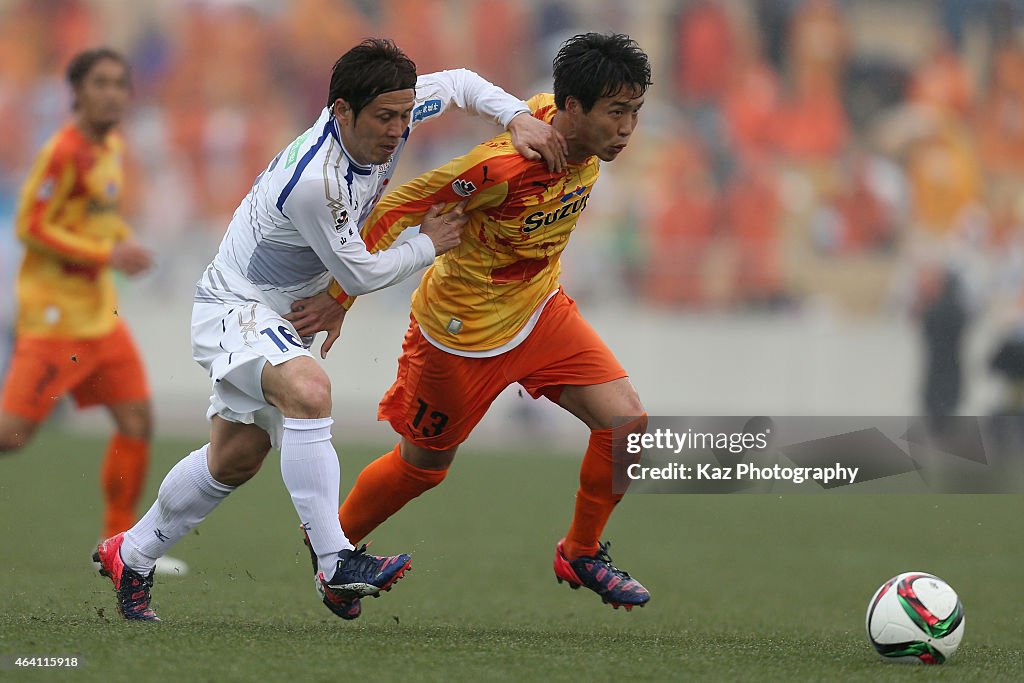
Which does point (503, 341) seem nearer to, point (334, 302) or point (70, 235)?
point (334, 302)

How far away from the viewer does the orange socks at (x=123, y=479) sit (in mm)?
7344

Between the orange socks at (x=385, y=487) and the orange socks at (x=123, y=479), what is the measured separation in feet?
6.11

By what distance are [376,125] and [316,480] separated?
4.15ft

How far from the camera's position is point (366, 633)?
514 centimetres

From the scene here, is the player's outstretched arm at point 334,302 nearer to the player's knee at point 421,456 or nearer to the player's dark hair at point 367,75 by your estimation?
the player's dark hair at point 367,75

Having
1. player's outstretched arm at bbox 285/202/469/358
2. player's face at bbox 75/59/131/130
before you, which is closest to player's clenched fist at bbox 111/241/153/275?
player's face at bbox 75/59/131/130

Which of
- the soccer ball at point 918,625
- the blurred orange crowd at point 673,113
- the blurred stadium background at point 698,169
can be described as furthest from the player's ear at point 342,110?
the blurred orange crowd at point 673,113

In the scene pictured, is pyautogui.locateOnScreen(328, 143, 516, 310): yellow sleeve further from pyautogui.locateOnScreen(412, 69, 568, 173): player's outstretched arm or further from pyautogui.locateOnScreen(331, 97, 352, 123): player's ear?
pyautogui.locateOnScreen(331, 97, 352, 123): player's ear

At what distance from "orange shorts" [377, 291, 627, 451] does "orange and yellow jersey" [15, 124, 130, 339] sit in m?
2.76

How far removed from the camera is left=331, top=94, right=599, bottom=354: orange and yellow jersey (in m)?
5.47

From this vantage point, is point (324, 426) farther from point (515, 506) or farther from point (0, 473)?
point (0, 473)

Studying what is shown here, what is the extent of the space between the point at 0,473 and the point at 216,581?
184 inches

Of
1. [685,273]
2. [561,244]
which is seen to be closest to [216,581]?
[561,244]

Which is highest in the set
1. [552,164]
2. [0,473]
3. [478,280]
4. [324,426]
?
[552,164]
